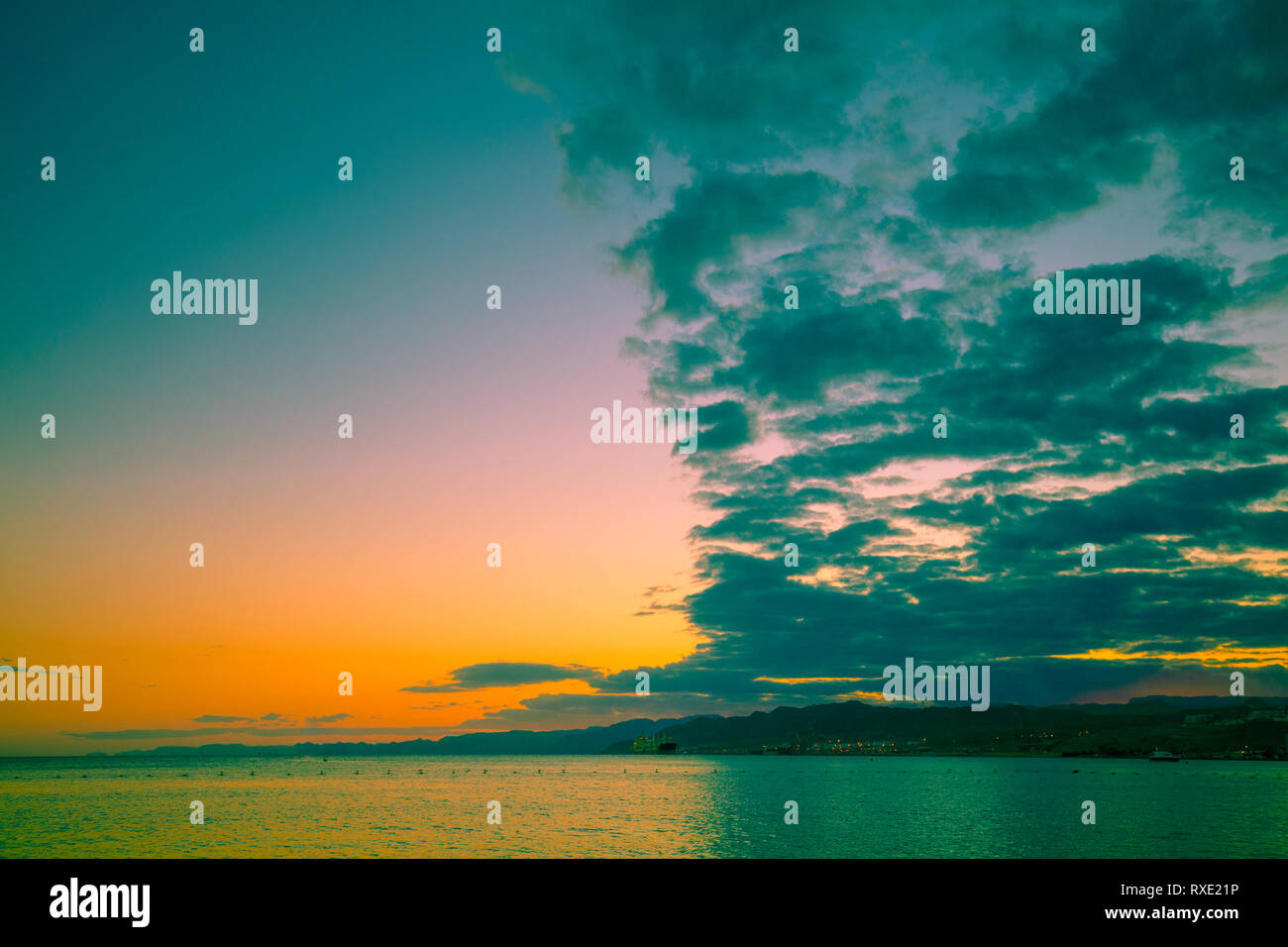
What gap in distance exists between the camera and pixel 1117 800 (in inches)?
5231

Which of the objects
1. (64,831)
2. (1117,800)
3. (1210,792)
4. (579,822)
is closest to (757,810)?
(579,822)
